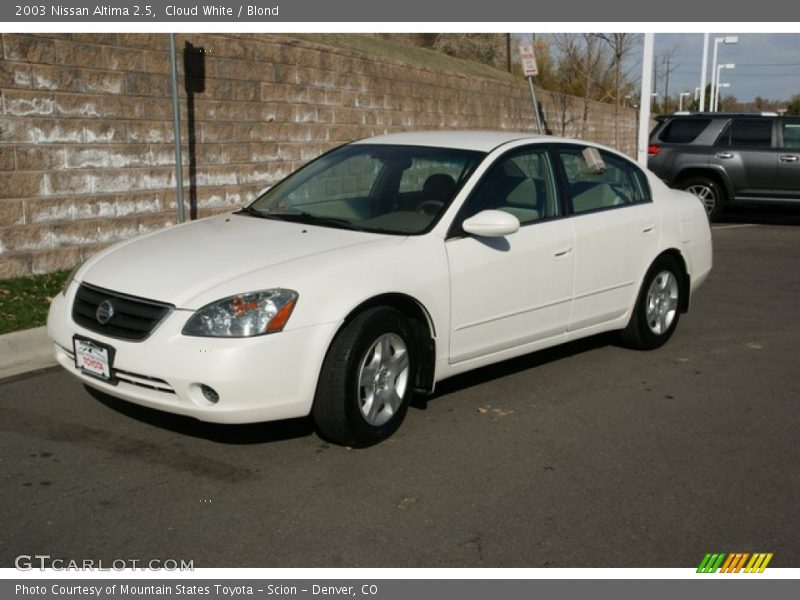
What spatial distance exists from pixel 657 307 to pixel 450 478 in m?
3.16

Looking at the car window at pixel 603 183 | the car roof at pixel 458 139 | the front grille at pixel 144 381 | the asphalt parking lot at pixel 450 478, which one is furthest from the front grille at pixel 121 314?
the car window at pixel 603 183

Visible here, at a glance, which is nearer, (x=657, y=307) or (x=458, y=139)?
(x=458, y=139)

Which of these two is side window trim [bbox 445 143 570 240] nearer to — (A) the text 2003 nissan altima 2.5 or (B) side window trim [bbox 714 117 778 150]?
(A) the text 2003 nissan altima 2.5

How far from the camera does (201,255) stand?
4.97 metres

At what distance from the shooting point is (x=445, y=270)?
17.1 feet

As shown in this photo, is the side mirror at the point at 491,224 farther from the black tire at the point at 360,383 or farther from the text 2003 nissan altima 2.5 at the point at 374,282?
the black tire at the point at 360,383

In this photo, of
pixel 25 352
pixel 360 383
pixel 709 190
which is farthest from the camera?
pixel 709 190

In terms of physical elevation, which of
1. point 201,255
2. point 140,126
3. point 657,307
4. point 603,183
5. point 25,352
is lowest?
point 25,352

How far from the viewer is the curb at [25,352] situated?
6.38m

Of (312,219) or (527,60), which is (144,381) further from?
(527,60)

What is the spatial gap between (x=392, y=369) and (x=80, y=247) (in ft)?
17.1

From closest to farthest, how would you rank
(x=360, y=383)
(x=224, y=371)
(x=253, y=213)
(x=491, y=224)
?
(x=224, y=371), (x=360, y=383), (x=491, y=224), (x=253, y=213)

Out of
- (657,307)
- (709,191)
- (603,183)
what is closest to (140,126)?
(603,183)

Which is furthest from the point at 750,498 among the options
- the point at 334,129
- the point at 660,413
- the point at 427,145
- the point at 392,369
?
the point at 334,129
